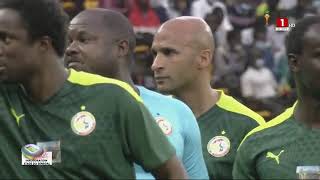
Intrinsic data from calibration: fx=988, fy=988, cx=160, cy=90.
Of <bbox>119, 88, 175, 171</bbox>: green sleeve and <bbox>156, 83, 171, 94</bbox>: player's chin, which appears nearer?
<bbox>119, 88, 175, 171</bbox>: green sleeve

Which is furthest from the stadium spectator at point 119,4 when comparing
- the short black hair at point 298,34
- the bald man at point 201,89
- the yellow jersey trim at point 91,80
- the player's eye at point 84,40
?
the yellow jersey trim at point 91,80

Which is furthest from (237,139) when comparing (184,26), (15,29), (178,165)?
(15,29)

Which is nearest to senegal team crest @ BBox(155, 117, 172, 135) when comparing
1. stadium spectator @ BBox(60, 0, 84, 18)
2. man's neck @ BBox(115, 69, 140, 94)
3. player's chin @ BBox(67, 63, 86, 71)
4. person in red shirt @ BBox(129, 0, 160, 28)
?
man's neck @ BBox(115, 69, 140, 94)

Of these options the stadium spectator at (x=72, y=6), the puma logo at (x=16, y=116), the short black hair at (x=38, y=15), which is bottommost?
the stadium spectator at (x=72, y=6)

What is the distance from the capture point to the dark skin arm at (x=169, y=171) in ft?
15.2

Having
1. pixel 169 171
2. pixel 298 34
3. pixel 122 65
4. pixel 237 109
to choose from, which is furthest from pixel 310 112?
pixel 237 109

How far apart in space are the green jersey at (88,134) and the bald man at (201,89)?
6.70ft

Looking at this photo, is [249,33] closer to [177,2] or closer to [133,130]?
[177,2]

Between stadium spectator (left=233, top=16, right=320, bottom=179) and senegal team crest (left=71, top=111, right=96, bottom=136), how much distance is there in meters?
0.99

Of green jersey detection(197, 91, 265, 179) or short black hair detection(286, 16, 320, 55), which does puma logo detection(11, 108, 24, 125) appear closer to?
short black hair detection(286, 16, 320, 55)

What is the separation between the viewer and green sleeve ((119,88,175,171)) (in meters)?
4.57

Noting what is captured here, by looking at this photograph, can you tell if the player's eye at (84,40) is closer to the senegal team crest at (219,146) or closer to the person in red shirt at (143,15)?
the senegal team crest at (219,146)

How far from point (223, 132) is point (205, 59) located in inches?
27.2

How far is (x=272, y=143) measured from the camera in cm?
522
